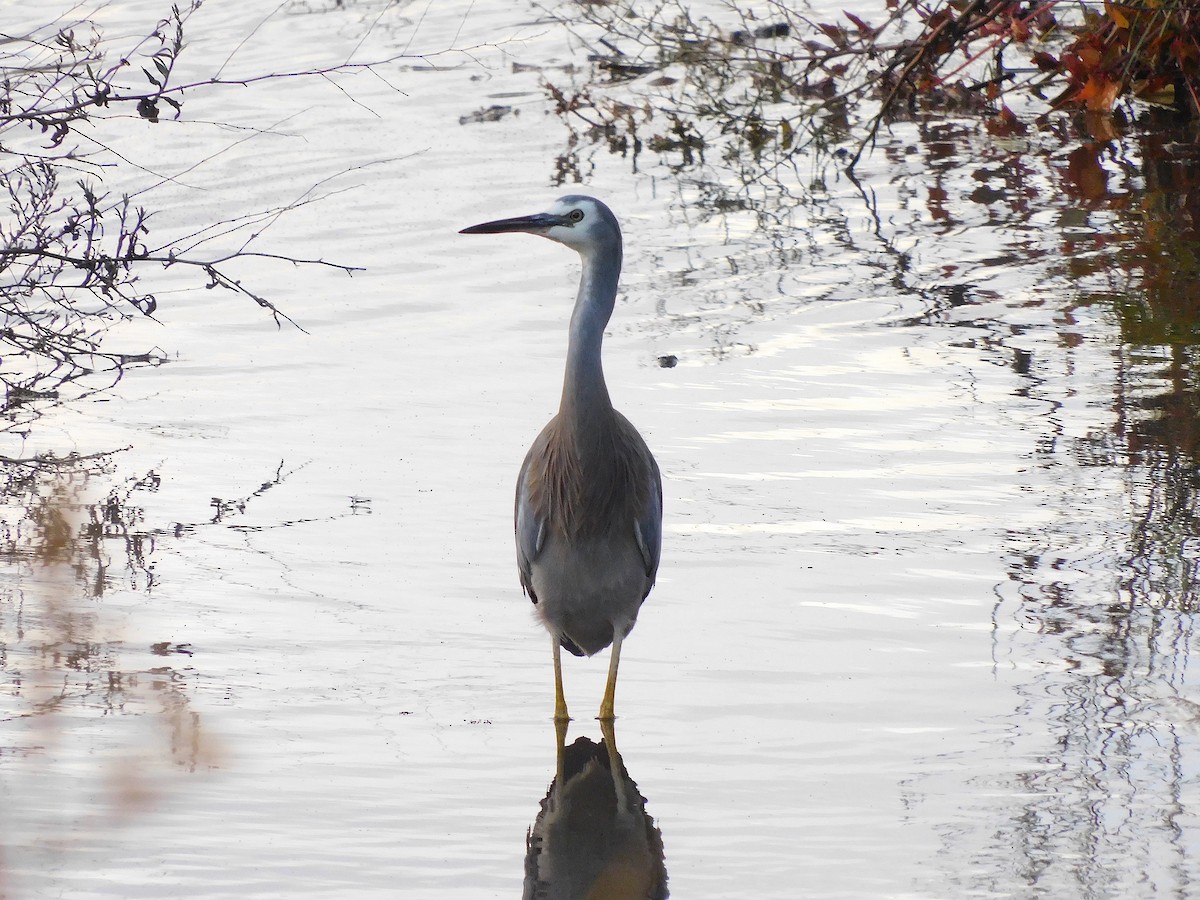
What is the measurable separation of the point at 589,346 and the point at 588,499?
0.52 m

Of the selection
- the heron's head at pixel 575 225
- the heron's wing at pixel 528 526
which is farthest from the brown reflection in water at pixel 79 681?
the heron's head at pixel 575 225

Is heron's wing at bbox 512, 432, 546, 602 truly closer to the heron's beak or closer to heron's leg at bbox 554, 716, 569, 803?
heron's leg at bbox 554, 716, 569, 803

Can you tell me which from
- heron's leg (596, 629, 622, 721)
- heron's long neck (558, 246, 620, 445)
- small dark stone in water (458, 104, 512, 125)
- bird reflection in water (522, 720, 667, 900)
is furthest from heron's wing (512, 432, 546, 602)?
small dark stone in water (458, 104, 512, 125)

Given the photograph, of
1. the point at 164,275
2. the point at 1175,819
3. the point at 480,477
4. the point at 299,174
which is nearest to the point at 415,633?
the point at 480,477

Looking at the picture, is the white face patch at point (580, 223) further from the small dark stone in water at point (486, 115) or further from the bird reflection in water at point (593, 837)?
the small dark stone in water at point (486, 115)

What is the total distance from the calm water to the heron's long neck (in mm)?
915

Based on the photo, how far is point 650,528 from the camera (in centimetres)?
583

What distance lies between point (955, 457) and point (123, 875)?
4.19 meters

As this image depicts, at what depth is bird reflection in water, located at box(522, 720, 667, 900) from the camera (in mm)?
4625

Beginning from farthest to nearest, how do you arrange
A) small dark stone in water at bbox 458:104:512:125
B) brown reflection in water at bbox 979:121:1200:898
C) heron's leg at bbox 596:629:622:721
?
small dark stone in water at bbox 458:104:512:125 < heron's leg at bbox 596:629:622:721 < brown reflection in water at bbox 979:121:1200:898

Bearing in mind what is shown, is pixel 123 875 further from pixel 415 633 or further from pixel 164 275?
pixel 164 275

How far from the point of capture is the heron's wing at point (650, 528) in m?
5.82

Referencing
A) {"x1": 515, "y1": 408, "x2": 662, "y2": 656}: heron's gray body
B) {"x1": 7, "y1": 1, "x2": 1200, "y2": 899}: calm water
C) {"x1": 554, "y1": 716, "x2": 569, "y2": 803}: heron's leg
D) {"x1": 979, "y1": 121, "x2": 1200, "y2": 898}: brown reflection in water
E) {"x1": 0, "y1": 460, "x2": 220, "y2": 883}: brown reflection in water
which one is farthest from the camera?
{"x1": 515, "y1": 408, "x2": 662, "y2": 656}: heron's gray body

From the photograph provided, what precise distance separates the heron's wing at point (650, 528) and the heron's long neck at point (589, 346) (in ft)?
1.02
